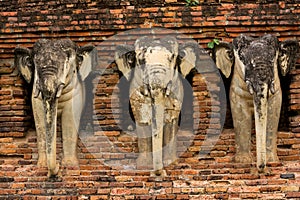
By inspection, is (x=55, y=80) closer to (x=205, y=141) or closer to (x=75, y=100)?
(x=75, y=100)

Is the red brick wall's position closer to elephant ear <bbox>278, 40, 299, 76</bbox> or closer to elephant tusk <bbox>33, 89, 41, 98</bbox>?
elephant ear <bbox>278, 40, 299, 76</bbox>

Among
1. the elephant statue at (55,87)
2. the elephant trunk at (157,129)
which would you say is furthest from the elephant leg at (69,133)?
the elephant trunk at (157,129)

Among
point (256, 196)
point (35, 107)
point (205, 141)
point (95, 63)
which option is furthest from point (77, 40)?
point (256, 196)

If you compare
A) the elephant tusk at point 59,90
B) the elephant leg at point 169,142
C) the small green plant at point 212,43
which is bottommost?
the elephant leg at point 169,142

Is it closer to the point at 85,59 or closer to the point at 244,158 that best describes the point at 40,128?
the point at 85,59

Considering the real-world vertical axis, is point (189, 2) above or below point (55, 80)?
above

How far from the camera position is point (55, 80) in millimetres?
7402

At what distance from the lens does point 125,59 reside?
795 cm

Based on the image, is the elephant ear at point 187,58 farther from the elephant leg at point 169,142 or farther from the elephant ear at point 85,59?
the elephant ear at point 85,59

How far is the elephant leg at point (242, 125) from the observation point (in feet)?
25.6

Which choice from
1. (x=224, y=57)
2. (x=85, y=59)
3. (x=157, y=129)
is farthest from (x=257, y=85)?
(x=85, y=59)

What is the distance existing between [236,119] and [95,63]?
1458 millimetres

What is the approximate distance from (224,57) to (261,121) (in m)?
0.86

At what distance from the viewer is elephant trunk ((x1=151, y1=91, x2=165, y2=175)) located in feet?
24.5
